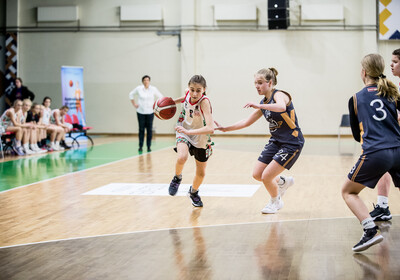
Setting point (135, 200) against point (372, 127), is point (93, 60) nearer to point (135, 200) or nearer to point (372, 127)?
point (135, 200)

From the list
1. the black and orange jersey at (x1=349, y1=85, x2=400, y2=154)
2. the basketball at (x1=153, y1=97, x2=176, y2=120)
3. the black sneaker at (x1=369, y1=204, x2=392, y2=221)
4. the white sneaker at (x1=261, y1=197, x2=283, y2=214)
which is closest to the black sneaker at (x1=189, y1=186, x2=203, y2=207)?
the white sneaker at (x1=261, y1=197, x2=283, y2=214)

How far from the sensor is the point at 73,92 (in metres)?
15.0

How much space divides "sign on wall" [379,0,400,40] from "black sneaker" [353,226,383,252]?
46.9 ft

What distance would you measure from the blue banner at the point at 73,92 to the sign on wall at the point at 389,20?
9.48 metres

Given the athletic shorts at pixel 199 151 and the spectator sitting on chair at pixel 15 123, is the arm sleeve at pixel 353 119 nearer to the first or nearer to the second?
the athletic shorts at pixel 199 151

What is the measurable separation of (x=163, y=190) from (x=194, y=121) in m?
1.68

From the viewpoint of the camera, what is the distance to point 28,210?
543 centimetres

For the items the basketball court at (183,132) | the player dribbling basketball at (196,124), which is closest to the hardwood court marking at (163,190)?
the basketball court at (183,132)

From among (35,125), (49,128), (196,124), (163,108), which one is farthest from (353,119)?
(49,128)

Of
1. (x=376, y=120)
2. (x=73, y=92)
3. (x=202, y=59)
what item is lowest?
(x=376, y=120)

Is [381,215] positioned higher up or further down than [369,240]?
further down

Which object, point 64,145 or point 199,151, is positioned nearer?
point 199,151

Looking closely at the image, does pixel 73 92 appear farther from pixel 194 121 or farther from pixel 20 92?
pixel 194 121

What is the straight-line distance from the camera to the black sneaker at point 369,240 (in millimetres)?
3566
